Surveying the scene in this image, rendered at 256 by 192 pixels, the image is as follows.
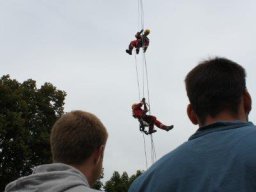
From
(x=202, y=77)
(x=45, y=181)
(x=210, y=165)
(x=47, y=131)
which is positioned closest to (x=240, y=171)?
(x=210, y=165)

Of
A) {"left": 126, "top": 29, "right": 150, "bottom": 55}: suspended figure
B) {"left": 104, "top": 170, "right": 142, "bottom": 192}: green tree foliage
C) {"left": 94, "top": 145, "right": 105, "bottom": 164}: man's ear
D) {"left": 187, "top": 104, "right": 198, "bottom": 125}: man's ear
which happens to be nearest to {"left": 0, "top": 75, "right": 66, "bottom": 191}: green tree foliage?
{"left": 104, "top": 170, "right": 142, "bottom": 192}: green tree foliage

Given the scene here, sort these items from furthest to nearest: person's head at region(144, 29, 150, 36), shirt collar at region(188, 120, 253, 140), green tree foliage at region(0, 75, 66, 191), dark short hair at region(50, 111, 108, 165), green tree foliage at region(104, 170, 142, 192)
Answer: green tree foliage at region(104, 170, 142, 192) < green tree foliage at region(0, 75, 66, 191) < person's head at region(144, 29, 150, 36) < dark short hair at region(50, 111, 108, 165) < shirt collar at region(188, 120, 253, 140)

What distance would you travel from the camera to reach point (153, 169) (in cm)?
272

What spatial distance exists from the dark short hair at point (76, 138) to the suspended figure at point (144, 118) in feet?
40.8

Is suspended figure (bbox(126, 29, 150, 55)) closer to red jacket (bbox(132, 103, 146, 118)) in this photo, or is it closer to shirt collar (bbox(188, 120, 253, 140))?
red jacket (bbox(132, 103, 146, 118))

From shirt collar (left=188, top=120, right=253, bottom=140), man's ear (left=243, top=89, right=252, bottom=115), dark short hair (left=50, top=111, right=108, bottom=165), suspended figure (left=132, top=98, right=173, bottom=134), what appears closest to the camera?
shirt collar (left=188, top=120, right=253, bottom=140)

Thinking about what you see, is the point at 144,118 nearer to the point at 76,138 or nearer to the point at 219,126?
the point at 76,138

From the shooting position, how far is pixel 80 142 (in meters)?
3.30

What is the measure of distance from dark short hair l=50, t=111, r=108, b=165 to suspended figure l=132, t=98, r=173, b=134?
1245 centimetres

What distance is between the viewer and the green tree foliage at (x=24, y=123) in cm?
A: 2852

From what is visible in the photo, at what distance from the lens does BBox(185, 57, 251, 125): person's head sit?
2654 millimetres

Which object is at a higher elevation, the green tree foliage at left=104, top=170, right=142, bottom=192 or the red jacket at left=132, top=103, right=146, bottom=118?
the red jacket at left=132, top=103, right=146, bottom=118

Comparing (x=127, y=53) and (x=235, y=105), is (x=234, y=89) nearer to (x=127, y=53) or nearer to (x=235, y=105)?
(x=235, y=105)

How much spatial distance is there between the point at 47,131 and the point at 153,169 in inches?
1112
